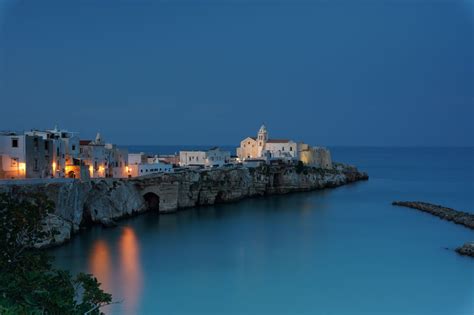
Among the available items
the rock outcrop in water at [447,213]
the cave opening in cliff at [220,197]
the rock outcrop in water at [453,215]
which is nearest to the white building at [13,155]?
the cave opening in cliff at [220,197]

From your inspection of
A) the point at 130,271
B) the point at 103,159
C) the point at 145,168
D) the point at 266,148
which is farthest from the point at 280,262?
the point at 266,148

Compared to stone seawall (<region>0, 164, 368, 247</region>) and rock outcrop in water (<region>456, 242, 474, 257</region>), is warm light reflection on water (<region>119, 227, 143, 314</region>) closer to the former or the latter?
stone seawall (<region>0, 164, 368, 247</region>)

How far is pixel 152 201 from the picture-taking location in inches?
1307

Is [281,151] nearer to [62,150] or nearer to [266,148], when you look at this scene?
[266,148]

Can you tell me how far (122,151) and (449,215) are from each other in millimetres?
22703

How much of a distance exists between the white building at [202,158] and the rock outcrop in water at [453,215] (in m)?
16.4

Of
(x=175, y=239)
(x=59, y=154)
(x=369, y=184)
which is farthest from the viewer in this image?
(x=369, y=184)

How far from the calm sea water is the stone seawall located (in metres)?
1.04

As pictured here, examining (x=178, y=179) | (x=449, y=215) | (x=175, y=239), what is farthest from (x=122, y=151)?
(x=449, y=215)

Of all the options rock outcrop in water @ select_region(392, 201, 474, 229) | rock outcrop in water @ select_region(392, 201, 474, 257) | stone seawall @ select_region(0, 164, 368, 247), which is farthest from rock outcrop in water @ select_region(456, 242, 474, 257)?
stone seawall @ select_region(0, 164, 368, 247)

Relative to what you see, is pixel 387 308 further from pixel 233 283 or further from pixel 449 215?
pixel 449 215

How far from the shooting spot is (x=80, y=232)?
2433cm

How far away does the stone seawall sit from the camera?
22109 mm

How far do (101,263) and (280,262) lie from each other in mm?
7246
